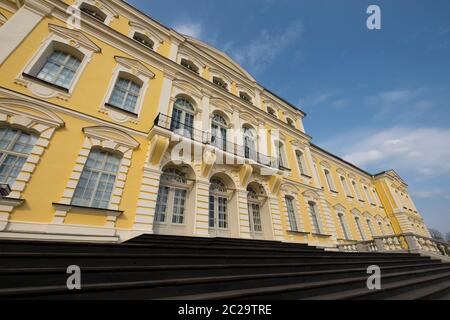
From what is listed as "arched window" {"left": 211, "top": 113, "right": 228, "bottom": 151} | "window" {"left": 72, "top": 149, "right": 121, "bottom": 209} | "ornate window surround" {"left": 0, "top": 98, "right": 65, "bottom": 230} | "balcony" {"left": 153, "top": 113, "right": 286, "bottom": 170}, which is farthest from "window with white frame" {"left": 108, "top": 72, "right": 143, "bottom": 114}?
"arched window" {"left": 211, "top": 113, "right": 228, "bottom": 151}

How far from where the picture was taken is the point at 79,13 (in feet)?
24.8

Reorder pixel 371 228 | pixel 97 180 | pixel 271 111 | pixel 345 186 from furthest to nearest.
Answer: pixel 345 186, pixel 371 228, pixel 271 111, pixel 97 180

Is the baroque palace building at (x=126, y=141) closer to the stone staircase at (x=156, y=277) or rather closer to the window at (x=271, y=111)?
the window at (x=271, y=111)

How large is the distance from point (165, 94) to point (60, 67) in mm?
3763

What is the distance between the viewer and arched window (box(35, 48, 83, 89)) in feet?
20.6

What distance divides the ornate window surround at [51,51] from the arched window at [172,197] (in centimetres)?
439

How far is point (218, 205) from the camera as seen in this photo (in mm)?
8500

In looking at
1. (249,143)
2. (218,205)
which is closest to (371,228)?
(249,143)

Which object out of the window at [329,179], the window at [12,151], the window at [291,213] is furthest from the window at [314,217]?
the window at [12,151]

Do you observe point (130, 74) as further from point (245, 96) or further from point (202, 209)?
point (245, 96)

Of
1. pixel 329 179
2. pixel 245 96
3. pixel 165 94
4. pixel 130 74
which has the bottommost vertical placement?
pixel 329 179
